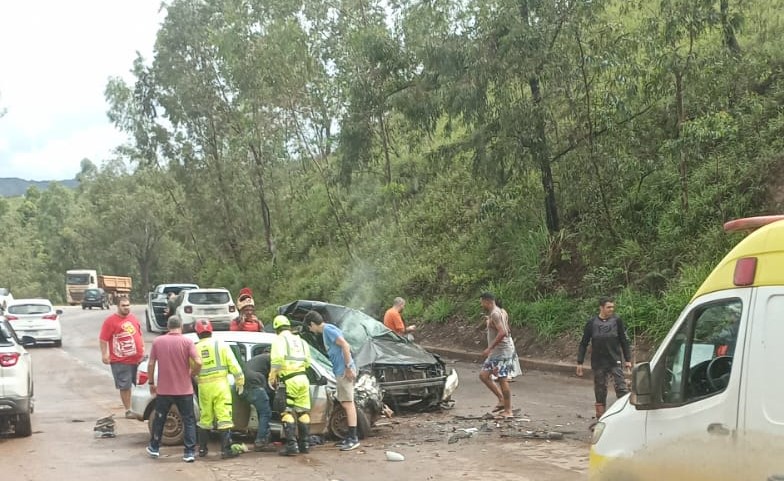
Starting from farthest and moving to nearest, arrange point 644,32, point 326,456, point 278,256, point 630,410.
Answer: point 278,256 < point 644,32 < point 326,456 < point 630,410

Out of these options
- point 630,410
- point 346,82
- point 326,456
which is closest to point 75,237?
point 346,82

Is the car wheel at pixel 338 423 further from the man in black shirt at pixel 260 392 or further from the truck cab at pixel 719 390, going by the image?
the truck cab at pixel 719 390

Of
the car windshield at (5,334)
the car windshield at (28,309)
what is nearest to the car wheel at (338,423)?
the car windshield at (5,334)

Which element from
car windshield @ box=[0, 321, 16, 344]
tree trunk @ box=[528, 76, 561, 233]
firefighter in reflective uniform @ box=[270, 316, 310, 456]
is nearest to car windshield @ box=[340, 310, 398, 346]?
firefighter in reflective uniform @ box=[270, 316, 310, 456]

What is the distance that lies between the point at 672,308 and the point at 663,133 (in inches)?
234

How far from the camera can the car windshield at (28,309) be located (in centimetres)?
2555

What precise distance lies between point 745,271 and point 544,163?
14398 mm

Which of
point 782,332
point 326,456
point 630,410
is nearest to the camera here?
point 782,332

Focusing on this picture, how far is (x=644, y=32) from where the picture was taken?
1703cm

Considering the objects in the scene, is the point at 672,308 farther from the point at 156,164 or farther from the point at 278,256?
the point at 156,164

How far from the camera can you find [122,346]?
11.9 meters

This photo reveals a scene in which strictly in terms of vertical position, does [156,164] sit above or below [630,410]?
above

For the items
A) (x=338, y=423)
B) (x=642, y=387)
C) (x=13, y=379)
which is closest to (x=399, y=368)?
(x=338, y=423)

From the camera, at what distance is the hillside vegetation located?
656 inches
